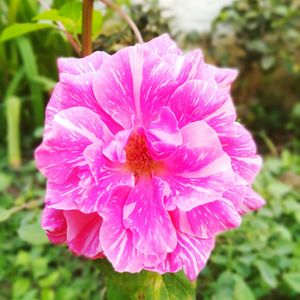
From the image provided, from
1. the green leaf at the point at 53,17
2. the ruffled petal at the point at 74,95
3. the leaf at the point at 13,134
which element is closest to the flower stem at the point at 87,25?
the green leaf at the point at 53,17

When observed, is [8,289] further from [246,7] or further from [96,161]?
[246,7]

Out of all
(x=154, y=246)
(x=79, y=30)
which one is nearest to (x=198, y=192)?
(x=154, y=246)

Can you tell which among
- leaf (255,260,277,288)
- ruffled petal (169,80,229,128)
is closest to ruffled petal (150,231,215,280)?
ruffled petal (169,80,229,128)

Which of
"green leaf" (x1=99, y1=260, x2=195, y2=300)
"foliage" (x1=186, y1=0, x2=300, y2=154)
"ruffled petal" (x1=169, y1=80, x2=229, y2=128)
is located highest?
"ruffled petal" (x1=169, y1=80, x2=229, y2=128)

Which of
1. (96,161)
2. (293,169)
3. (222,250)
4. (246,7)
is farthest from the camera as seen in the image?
(246,7)

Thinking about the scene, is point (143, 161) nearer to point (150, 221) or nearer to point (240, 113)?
point (150, 221)

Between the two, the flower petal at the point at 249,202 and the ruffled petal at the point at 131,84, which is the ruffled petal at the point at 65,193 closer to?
the ruffled petal at the point at 131,84

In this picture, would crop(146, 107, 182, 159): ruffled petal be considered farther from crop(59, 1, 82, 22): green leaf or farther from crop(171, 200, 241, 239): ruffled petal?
crop(59, 1, 82, 22): green leaf
